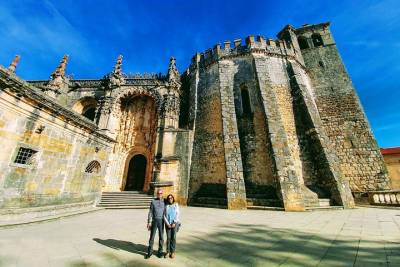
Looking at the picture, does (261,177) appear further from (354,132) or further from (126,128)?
(126,128)

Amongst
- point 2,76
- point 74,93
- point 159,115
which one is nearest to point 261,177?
point 159,115

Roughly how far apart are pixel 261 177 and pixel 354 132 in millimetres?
7694

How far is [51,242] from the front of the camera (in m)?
3.71

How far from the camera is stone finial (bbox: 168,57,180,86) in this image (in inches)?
574

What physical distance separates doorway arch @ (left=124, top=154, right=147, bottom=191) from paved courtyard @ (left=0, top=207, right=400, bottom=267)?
8336 millimetres

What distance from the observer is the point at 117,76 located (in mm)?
14633

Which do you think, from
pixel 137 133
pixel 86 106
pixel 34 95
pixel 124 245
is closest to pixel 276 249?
pixel 124 245

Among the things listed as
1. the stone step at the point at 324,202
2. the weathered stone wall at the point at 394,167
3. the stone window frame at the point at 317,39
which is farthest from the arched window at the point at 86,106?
the weathered stone wall at the point at 394,167

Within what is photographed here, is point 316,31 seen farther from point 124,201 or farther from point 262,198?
point 124,201

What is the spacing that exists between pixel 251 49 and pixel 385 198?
12880 millimetres

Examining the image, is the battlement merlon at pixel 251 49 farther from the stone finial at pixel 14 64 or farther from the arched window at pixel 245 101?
the stone finial at pixel 14 64

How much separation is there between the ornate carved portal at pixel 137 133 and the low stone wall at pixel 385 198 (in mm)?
13980

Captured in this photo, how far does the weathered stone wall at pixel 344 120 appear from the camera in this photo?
1099 cm

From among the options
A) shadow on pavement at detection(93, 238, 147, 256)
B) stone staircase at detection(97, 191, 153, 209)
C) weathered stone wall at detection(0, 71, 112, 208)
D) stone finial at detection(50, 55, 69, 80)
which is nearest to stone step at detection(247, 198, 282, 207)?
stone staircase at detection(97, 191, 153, 209)
